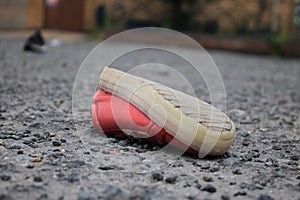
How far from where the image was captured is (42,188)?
1.27 metres

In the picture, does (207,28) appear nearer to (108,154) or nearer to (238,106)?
(238,106)

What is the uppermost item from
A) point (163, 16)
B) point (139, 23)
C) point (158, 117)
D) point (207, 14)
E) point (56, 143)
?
point (207, 14)

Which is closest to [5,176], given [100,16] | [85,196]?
[85,196]

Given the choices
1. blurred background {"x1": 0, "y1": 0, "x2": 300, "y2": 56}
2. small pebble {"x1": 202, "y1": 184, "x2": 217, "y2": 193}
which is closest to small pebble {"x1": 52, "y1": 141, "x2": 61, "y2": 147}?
small pebble {"x1": 202, "y1": 184, "x2": 217, "y2": 193}

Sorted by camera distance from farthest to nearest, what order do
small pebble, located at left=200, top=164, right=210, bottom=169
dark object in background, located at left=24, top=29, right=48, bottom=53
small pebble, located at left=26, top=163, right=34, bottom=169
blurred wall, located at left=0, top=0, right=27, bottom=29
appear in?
blurred wall, located at left=0, top=0, right=27, bottom=29 < dark object in background, located at left=24, top=29, right=48, bottom=53 < small pebble, located at left=200, top=164, right=210, bottom=169 < small pebble, located at left=26, top=163, right=34, bottom=169

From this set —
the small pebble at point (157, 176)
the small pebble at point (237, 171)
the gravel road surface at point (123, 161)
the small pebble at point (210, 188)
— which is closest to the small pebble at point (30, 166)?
the gravel road surface at point (123, 161)

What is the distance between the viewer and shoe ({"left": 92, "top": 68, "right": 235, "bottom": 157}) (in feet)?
5.24

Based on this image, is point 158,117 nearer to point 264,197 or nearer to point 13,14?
point 264,197

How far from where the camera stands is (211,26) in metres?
9.38

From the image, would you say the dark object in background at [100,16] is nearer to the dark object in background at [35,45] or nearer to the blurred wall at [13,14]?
the blurred wall at [13,14]

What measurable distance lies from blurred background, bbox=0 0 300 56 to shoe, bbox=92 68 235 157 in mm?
7044

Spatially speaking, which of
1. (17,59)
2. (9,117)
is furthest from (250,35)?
(9,117)

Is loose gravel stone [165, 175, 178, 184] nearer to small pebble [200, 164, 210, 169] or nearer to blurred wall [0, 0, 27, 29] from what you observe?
small pebble [200, 164, 210, 169]

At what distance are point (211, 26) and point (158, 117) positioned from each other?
7.99 meters
